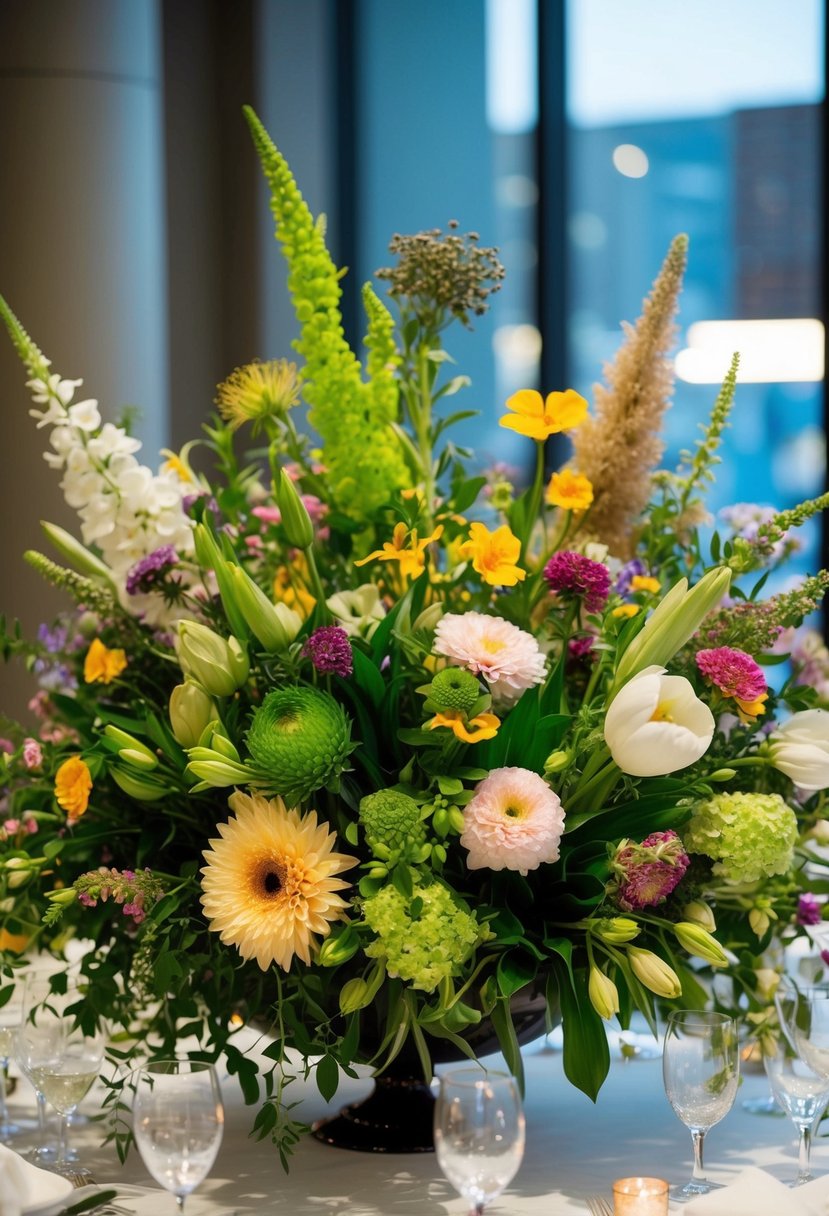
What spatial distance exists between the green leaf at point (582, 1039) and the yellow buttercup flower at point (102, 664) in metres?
0.49

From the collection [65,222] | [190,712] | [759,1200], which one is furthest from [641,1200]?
[65,222]

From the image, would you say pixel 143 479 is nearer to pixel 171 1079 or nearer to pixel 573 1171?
pixel 171 1079

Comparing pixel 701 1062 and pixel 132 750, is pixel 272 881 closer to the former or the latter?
pixel 132 750

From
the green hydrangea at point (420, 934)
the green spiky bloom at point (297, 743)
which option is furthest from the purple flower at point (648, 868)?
the green spiky bloom at point (297, 743)

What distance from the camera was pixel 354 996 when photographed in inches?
44.6

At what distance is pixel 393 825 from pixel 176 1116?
25 cm

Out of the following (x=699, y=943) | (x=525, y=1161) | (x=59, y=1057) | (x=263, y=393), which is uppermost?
(x=263, y=393)

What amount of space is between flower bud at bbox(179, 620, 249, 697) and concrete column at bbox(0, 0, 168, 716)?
7.93ft

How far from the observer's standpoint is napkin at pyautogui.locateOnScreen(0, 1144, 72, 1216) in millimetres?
1080

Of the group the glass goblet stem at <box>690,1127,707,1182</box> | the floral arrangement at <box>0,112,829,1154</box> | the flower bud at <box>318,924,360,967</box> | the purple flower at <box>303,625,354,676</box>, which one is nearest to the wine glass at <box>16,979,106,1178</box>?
the floral arrangement at <box>0,112,829,1154</box>

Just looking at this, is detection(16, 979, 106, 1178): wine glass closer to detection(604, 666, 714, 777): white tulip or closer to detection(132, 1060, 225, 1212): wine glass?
detection(132, 1060, 225, 1212): wine glass

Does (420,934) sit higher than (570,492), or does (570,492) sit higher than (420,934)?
(570,492)

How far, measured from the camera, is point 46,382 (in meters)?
1.38

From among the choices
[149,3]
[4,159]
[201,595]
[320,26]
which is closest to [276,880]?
[201,595]
